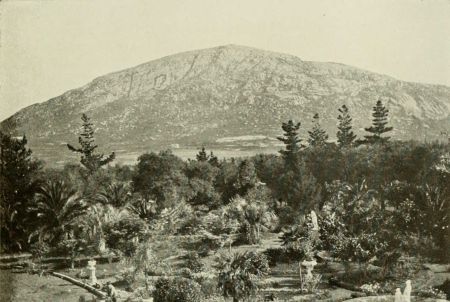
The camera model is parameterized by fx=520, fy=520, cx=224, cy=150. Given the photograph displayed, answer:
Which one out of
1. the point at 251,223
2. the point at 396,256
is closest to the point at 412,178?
the point at 396,256

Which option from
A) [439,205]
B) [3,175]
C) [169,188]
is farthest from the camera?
[169,188]

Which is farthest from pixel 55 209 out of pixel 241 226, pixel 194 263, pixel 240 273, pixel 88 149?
pixel 241 226

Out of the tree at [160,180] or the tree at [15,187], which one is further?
the tree at [160,180]

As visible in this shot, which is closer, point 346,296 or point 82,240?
point 346,296

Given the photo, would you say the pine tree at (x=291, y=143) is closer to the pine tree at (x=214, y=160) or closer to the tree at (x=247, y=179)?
the tree at (x=247, y=179)

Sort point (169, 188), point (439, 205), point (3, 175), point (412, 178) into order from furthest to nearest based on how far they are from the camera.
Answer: point (169, 188), point (412, 178), point (439, 205), point (3, 175)

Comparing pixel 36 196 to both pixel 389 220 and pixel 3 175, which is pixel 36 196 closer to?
pixel 3 175

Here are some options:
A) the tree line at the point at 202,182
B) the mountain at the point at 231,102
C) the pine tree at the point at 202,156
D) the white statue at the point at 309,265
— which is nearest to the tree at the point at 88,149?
the tree line at the point at 202,182
